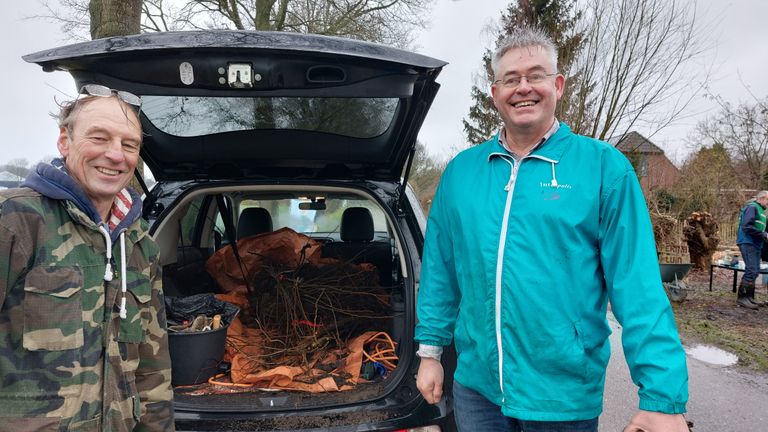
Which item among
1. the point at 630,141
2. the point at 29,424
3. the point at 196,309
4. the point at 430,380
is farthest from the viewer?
the point at 630,141

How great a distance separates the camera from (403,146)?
233 centimetres

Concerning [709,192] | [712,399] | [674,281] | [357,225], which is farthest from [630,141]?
[357,225]

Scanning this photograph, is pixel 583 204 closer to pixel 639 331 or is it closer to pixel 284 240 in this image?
pixel 639 331

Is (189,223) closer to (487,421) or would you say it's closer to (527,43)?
(487,421)

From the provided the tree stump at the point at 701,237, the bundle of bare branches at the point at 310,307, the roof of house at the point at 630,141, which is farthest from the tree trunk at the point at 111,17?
the tree stump at the point at 701,237

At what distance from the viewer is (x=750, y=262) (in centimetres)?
711

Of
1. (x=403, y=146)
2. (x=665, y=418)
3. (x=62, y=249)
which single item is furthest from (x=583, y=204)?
(x=62, y=249)

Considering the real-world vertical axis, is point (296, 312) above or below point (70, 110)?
below

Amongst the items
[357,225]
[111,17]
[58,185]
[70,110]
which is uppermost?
[111,17]

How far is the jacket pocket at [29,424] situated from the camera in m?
1.17

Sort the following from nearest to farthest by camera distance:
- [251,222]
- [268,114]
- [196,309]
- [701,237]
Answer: [268,114] < [196,309] < [251,222] < [701,237]

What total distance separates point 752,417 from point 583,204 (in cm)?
330

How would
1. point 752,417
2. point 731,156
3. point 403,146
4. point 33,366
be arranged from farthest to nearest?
point 731,156, point 752,417, point 403,146, point 33,366

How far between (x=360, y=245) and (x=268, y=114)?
1803mm
